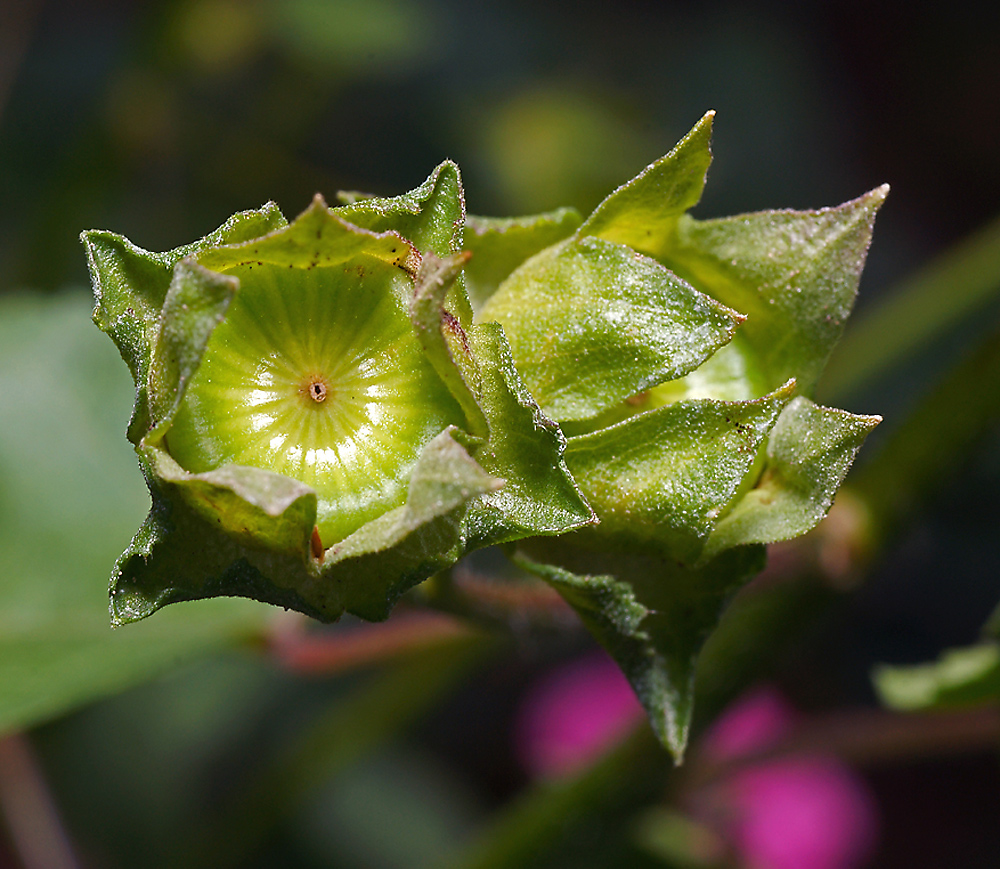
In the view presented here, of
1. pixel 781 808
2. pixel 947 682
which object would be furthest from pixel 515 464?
pixel 781 808

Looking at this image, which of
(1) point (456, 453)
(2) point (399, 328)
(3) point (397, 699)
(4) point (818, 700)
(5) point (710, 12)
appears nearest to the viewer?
(1) point (456, 453)

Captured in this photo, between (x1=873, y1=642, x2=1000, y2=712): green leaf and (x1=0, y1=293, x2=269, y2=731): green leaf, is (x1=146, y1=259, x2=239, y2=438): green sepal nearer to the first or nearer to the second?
(x1=0, y1=293, x2=269, y2=731): green leaf

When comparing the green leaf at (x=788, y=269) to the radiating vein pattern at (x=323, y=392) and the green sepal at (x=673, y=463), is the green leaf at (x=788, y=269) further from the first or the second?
the radiating vein pattern at (x=323, y=392)

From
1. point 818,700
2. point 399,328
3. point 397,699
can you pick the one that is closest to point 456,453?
point 399,328

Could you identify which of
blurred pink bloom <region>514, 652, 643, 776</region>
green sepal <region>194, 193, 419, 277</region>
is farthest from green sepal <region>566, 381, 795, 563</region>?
blurred pink bloom <region>514, 652, 643, 776</region>

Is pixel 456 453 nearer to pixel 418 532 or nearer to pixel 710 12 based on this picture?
pixel 418 532

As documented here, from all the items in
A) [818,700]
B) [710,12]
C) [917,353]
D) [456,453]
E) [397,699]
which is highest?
[710,12]
